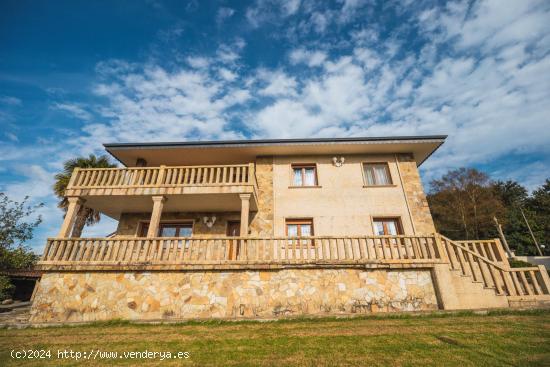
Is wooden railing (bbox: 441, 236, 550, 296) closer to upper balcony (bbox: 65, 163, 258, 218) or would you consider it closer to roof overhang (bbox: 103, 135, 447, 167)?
roof overhang (bbox: 103, 135, 447, 167)

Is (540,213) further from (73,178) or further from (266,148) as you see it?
(73,178)

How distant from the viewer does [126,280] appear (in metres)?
9.00

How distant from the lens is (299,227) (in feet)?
40.9

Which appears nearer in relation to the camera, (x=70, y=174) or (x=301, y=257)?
(x=301, y=257)

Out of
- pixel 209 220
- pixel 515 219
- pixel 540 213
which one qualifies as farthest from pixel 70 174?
pixel 540 213

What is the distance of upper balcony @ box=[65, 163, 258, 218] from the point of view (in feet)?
36.4

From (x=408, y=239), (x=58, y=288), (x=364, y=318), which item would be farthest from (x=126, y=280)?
(x=408, y=239)

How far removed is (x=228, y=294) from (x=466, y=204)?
33.0m

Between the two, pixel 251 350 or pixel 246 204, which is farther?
pixel 246 204

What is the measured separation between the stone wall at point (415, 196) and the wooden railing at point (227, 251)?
113 inches

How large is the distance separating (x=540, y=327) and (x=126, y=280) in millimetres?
12093

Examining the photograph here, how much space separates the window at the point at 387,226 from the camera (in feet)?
39.9

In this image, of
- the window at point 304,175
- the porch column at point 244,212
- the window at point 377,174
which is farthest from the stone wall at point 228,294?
the window at point 304,175

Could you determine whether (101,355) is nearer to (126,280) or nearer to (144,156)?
(126,280)
